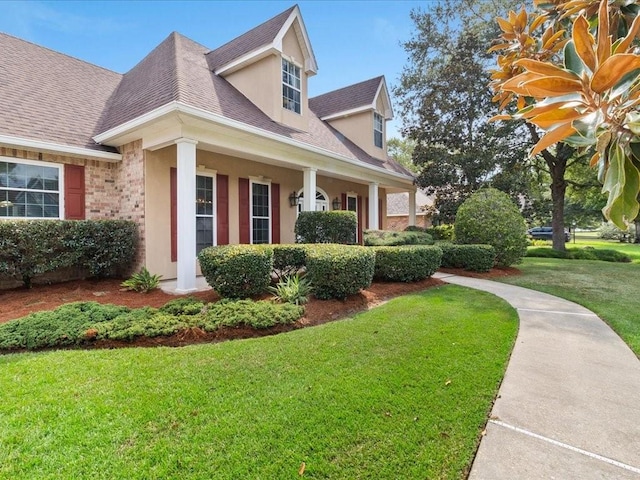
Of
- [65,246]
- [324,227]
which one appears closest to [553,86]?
[324,227]

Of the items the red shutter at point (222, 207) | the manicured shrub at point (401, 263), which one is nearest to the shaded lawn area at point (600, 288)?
the manicured shrub at point (401, 263)

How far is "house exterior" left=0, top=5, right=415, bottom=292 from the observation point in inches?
287

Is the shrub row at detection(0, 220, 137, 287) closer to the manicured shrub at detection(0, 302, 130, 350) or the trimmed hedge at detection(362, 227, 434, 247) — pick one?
the manicured shrub at detection(0, 302, 130, 350)

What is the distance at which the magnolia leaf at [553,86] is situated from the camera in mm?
1220

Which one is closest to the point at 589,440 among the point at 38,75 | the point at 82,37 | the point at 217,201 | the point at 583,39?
the point at 583,39

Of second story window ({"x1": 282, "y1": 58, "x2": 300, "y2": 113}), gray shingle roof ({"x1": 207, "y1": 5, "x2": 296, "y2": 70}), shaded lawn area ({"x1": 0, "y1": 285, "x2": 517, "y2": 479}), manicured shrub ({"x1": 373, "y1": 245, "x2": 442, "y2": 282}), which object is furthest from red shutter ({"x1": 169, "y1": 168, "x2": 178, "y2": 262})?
manicured shrub ({"x1": 373, "y1": 245, "x2": 442, "y2": 282})

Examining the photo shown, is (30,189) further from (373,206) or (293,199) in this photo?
(373,206)

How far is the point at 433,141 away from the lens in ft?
55.8

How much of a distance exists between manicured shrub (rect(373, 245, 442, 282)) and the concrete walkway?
3167 mm

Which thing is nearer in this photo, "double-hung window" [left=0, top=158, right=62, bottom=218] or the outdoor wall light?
"double-hung window" [left=0, top=158, right=62, bottom=218]

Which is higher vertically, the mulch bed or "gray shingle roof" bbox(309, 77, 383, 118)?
"gray shingle roof" bbox(309, 77, 383, 118)

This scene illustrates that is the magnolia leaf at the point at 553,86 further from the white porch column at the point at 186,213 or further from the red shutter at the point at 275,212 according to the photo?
the red shutter at the point at 275,212

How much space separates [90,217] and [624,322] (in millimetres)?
11456

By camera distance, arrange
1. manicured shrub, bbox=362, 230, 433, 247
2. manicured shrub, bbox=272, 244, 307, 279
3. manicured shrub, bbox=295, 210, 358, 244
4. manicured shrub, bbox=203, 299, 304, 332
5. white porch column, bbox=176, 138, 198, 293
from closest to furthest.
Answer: manicured shrub, bbox=203, 299, 304, 332
white porch column, bbox=176, 138, 198, 293
manicured shrub, bbox=272, 244, 307, 279
manicured shrub, bbox=295, 210, 358, 244
manicured shrub, bbox=362, 230, 433, 247
